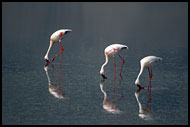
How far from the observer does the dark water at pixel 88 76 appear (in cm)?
863

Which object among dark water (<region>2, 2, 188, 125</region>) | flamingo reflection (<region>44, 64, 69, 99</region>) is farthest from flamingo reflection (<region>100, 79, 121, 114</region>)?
flamingo reflection (<region>44, 64, 69, 99</region>)

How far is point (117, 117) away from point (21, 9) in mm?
22762

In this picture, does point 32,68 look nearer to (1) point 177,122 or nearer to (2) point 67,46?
(2) point 67,46

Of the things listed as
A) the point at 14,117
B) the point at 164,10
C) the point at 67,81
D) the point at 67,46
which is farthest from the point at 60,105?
the point at 164,10

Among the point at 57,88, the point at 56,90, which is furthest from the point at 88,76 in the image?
the point at 56,90

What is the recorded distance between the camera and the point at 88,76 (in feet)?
38.8

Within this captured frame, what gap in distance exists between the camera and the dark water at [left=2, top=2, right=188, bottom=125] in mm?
8633

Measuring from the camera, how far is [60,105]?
914 centimetres

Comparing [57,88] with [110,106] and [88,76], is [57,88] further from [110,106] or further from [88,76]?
[110,106]

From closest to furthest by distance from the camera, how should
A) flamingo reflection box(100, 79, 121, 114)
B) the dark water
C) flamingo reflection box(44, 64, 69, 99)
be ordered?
the dark water → flamingo reflection box(100, 79, 121, 114) → flamingo reflection box(44, 64, 69, 99)

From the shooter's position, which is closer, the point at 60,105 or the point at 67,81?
the point at 60,105

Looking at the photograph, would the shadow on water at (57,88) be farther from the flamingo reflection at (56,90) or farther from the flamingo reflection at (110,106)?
the flamingo reflection at (110,106)

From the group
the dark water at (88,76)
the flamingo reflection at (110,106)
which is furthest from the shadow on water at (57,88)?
the flamingo reflection at (110,106)

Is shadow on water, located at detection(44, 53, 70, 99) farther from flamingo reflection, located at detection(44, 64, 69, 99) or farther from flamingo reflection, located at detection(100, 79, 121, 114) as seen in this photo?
flamingo reflection, located at detection(100, 79, 121, 114)
